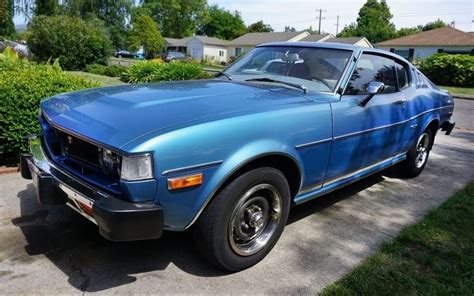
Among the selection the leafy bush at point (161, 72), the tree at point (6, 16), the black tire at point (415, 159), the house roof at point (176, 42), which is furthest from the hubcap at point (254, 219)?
the house roof at point (176, 42)

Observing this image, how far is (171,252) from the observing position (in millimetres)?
3318

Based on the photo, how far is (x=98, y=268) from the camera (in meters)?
3.02

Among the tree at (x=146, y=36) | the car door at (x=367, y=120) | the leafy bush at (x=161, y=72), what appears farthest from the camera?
the tree at (x=146, y=36)

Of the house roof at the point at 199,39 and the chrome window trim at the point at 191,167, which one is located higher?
the house roof at the point at 199,39

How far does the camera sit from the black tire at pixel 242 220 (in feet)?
9.08

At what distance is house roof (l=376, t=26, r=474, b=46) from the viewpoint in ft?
134

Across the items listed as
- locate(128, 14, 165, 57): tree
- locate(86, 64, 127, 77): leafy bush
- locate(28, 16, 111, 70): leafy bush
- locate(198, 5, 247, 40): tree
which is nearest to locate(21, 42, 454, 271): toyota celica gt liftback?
locate(86, 64, 127, 77): leafy bush

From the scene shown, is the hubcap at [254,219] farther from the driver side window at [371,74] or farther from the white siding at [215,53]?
the white siding at [215,53]

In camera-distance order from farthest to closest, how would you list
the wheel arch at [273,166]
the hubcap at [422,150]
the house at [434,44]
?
the house at [434,44] → the hubcap at [422,150] → the wheel arch at [273,166]

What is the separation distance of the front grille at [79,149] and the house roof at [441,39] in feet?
143

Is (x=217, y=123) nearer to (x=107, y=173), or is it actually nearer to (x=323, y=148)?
(x=107, y=173)

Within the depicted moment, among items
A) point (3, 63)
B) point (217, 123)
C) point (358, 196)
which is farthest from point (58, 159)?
point (3, 63)

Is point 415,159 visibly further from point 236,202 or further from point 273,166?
point 236,202

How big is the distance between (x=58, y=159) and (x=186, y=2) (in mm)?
74502
